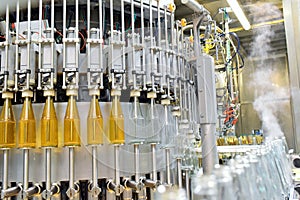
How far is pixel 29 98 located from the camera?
3.63ft

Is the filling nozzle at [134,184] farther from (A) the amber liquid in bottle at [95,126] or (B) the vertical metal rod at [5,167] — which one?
(B) the vertical metal rod at [5,167]

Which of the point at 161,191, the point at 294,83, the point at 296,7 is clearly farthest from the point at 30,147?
the point at 296,7

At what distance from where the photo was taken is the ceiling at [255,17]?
12.8ft

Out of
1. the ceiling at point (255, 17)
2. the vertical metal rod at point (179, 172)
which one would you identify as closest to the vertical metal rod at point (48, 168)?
the vertical metal rod at point (179, 172)

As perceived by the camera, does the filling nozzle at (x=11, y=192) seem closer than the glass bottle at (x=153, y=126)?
Yes

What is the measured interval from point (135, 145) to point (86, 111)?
22cm

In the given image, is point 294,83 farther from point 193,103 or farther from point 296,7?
point 193,103

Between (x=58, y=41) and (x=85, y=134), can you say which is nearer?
(x=85, y=134)

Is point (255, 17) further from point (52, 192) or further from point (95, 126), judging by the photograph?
point (52, 192)

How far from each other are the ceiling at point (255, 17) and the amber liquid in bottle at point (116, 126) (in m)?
2.53

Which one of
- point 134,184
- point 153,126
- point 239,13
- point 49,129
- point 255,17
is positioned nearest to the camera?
point 49,129

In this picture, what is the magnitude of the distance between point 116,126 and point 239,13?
10.5 ft

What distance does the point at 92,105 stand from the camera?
3.70ft

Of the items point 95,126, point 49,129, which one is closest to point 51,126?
point 49,129
